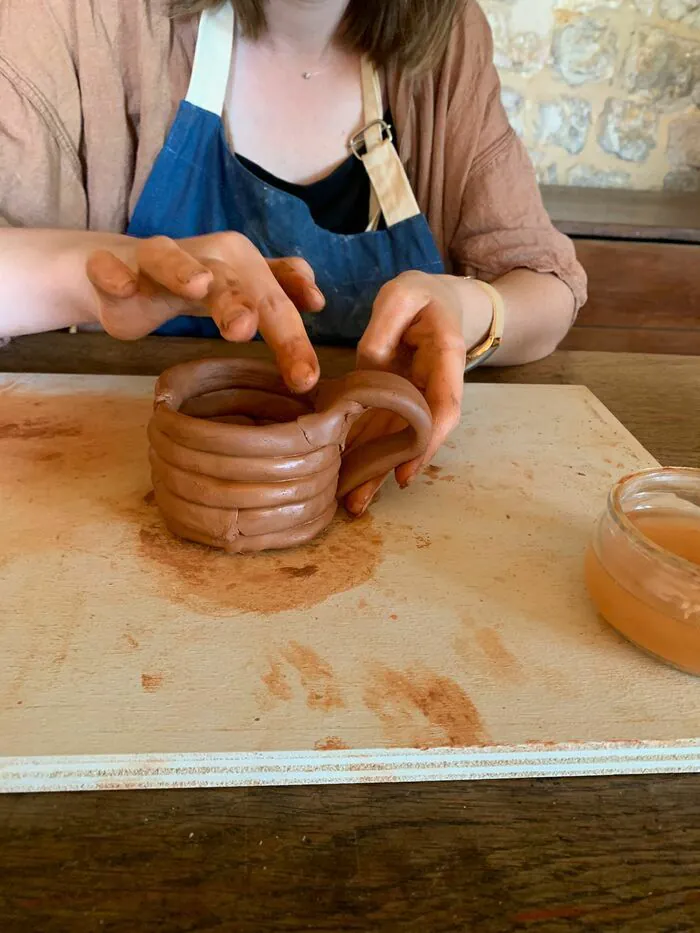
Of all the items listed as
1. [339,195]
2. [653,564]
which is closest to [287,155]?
[339,195]

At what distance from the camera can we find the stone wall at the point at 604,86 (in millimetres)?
1939

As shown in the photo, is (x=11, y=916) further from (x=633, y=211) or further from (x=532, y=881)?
(x=633, y=211)

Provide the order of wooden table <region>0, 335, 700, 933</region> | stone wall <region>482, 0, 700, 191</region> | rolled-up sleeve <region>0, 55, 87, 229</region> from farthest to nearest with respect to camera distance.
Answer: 1. stone wall <region>482, 0, 700, 191</region>
2. rolled-up sleeve <region>0, 55, 87, 229</region>
3. wooden table <region>0, 335, 700, 933</region>

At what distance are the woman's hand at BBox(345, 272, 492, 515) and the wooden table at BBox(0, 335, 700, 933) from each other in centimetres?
30

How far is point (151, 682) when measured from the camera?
0.49 metres

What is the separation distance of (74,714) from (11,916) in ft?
0.38

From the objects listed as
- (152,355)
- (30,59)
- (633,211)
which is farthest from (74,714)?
(633,211)

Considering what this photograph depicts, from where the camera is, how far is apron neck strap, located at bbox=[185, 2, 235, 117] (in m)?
1.04

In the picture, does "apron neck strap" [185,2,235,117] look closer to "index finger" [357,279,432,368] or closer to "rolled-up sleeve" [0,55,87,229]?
"rolled-up sleeve" [0,55,87,229]

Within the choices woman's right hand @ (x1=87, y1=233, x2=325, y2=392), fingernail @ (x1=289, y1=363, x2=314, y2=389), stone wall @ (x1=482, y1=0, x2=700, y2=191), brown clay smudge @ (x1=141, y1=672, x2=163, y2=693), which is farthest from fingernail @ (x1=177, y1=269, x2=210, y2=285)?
stone wall @ (x1=482, y1=0, x2=700, y2=191)

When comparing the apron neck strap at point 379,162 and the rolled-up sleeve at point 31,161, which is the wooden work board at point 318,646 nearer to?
the rolled-up sleeve at point 31,161

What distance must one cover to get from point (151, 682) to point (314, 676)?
0.11 m

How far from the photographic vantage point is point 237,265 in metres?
0.71

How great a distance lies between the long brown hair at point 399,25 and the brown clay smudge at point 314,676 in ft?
3.09
